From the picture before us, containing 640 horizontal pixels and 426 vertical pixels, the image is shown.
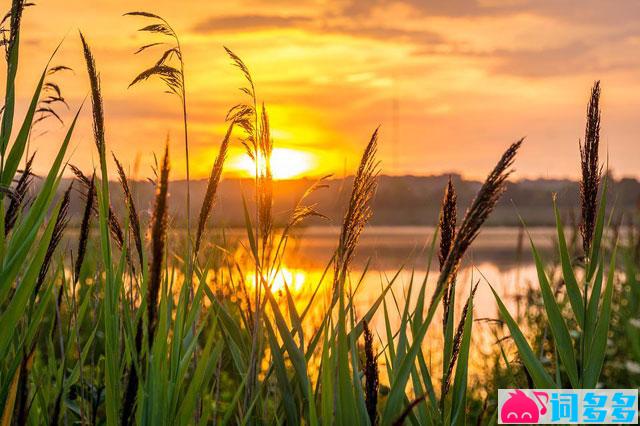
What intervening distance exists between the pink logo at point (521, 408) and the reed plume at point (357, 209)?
0.77 metres

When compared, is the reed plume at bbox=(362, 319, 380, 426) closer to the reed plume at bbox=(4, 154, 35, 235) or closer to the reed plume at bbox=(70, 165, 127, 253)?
the reed plume at bbox=(70, 165, 127, 253)

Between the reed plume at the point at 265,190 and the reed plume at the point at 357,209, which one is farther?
the reed plume at the point at 265,190

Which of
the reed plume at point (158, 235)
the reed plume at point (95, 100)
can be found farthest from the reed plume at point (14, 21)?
the reed plume at point (158, 235)

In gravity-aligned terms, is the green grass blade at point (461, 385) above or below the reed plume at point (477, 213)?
below

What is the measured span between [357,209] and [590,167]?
0.69 meters

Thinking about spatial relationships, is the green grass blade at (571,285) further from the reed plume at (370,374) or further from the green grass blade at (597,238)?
the reed plume at (370,374)

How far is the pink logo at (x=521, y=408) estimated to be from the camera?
6.95 ft

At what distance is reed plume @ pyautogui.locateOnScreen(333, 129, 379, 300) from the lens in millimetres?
1673

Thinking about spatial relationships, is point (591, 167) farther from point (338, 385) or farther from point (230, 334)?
point (230, 334)

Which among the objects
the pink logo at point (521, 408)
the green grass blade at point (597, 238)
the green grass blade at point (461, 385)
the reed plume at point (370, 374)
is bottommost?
the pink logo at point (521, 408)

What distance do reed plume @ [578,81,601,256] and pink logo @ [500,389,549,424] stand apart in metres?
0.50

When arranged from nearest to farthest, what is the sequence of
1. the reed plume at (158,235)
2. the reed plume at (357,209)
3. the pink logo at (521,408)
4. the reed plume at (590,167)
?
the reed plume at (158,235), the reed plume at (357,209), the reed plume at (590,167), the pink logo at (521,408)

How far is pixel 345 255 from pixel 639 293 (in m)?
2.39

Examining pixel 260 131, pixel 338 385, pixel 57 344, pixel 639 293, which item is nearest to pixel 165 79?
pixel 260 131
